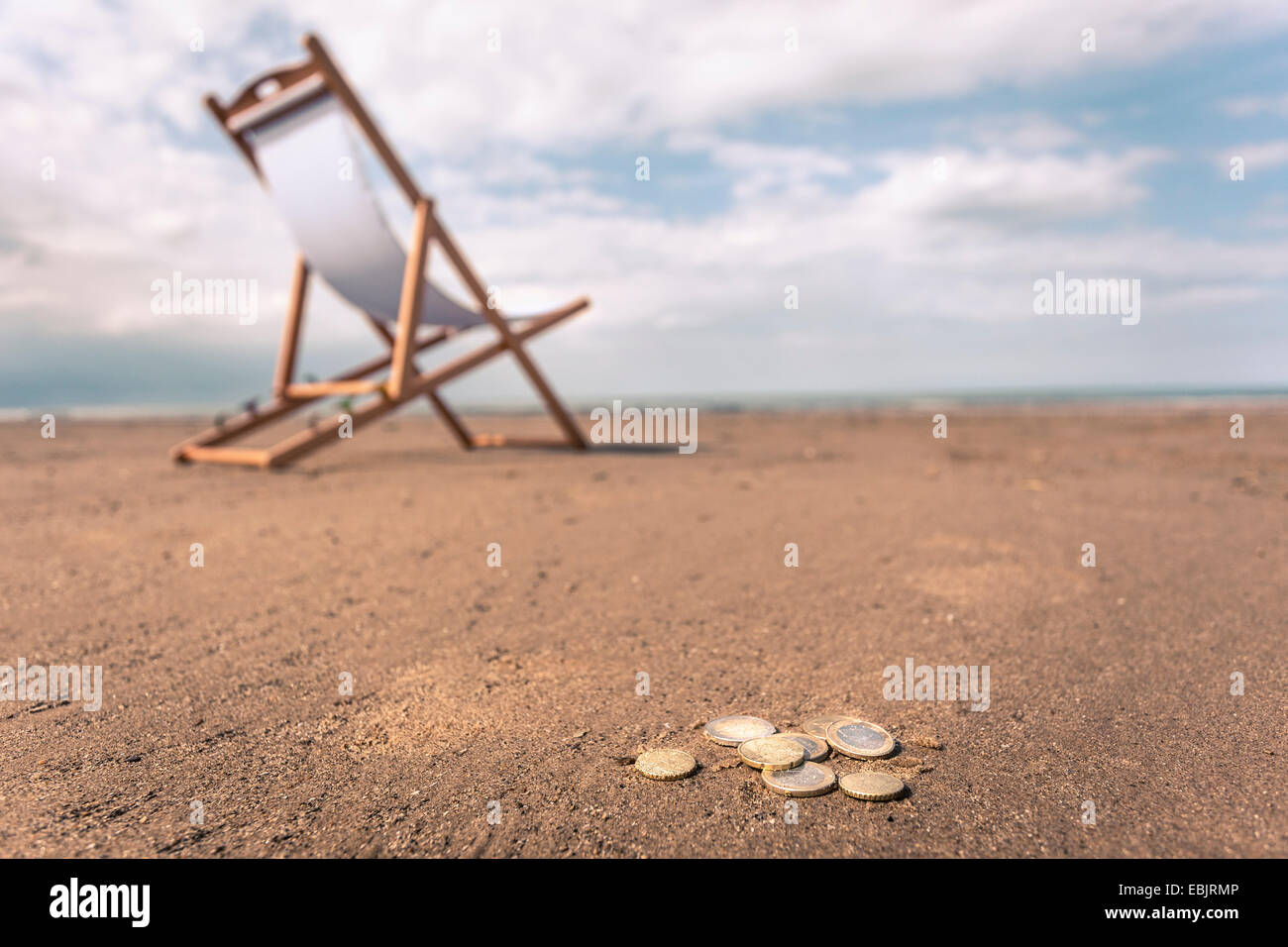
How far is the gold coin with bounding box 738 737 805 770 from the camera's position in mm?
2100

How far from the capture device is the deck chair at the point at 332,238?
22.4 feet

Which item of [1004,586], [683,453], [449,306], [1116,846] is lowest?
[1116,846]

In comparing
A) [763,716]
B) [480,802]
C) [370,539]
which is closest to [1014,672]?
[763,716]

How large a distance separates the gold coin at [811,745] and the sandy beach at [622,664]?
0.16 ft

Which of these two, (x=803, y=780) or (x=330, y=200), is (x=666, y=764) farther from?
(x=330, y=200)

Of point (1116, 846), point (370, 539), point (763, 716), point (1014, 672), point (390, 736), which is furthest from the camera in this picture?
point (370, 539)

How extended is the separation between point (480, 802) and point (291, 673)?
4.40 ft

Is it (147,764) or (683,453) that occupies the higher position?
(683,453)

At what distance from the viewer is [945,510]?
18.5 feet

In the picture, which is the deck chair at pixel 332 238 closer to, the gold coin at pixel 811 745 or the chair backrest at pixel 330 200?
the chair backrest at pixel 330 200

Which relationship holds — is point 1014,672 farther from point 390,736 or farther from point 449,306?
point 449,306

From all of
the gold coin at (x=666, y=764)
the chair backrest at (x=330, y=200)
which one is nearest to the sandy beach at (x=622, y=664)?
the gold coin at (x=666, y=764)

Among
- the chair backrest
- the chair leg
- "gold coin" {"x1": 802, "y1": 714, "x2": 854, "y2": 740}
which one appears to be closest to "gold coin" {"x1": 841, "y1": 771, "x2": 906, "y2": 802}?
Result: "gold coin" {"x1": 802, "y1": 714, "x2": 854, "y2": 740}

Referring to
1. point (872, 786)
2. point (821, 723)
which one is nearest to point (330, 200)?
point (821, 723)
